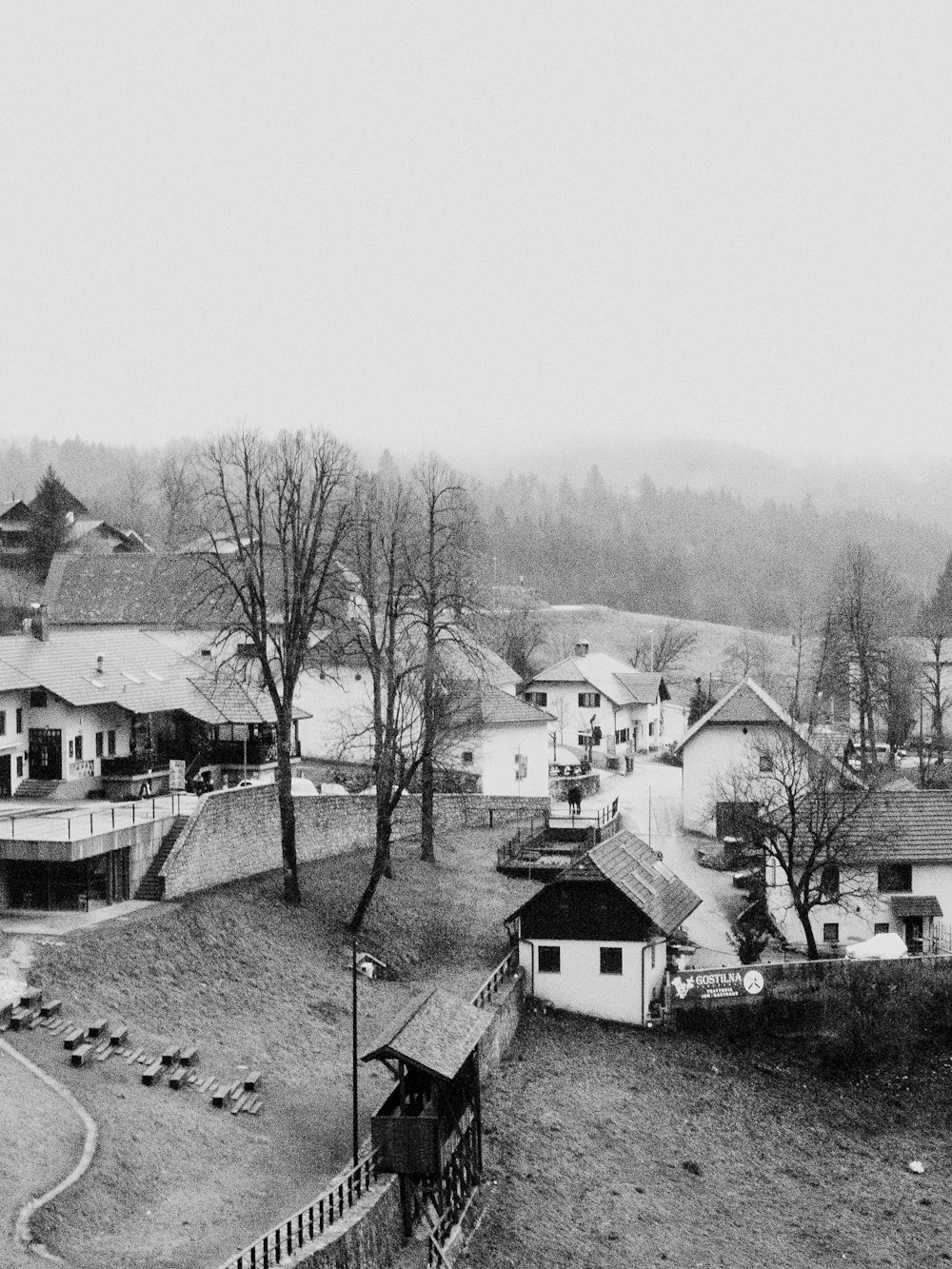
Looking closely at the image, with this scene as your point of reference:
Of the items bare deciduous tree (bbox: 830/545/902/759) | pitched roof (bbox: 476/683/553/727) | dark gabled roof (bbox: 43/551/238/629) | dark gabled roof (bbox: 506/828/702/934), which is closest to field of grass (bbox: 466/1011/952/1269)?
dark gabled roof (bbox: 506/828/702/934)

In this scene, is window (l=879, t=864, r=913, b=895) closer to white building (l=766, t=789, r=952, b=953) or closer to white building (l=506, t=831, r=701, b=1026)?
white building (l=766, t=789, r=952, b=953)

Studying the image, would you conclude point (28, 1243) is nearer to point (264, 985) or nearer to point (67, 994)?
point (67, 994)

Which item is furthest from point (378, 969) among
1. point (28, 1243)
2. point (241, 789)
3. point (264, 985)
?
point (28, 1243)

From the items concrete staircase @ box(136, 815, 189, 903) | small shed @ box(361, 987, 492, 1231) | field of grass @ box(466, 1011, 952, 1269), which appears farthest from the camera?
concrete staircase @ box(136, 815, 189, 903)

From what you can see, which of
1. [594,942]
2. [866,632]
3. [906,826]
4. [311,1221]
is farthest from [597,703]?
[311,1221]

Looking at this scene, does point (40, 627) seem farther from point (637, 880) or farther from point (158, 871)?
point (637, 880)
